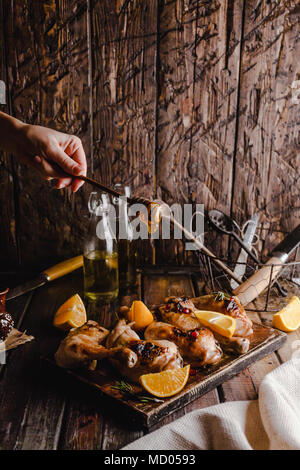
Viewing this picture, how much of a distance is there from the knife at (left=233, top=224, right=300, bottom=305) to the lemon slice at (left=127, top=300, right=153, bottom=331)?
47 cm

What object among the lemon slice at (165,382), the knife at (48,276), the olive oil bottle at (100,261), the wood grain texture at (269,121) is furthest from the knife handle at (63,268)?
the lemon slice at (165,382)

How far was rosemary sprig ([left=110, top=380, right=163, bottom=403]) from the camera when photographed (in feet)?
3.58

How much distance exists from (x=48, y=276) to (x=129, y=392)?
0.88 m

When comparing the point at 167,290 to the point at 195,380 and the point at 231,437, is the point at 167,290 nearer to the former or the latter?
the point at 195,380

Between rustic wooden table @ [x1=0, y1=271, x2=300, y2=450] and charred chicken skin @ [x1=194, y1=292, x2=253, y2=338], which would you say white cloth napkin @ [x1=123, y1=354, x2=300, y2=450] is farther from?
charred chicken skin @ [x1=194, y1=292, x2=253, y2=338]

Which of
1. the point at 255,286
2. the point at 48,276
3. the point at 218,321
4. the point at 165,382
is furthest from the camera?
the point at 48,276

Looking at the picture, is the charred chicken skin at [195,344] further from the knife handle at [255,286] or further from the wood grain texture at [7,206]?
the wood grain texture at [7,206]

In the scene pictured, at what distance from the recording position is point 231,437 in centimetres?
98

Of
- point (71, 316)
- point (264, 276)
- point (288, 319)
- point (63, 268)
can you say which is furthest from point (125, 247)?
point (288, 319)

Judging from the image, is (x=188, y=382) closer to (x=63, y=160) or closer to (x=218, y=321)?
(x=218, y=321)

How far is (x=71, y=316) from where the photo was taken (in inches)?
59.7

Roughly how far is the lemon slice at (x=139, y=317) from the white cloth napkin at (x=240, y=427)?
1.35ft

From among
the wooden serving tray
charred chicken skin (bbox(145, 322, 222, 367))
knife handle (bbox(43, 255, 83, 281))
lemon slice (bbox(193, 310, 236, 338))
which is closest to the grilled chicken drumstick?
the wooden serving tray

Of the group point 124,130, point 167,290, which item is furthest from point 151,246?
point 124,130
